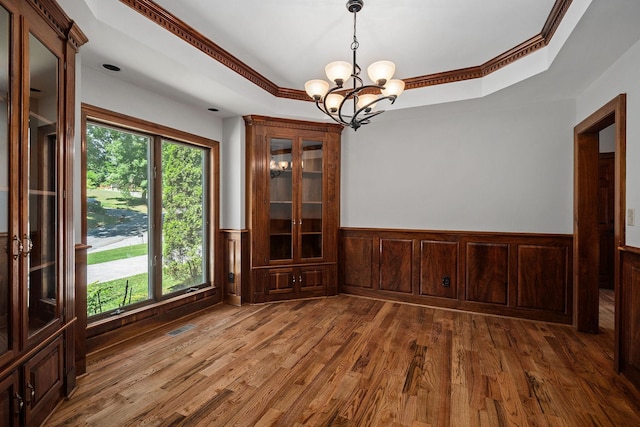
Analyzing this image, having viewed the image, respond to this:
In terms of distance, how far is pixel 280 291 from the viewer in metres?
4.16

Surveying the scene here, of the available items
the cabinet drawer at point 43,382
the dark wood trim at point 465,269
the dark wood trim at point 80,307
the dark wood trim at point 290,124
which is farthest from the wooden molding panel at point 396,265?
the cabinet drawer at point 43,382

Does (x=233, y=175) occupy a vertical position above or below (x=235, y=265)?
above

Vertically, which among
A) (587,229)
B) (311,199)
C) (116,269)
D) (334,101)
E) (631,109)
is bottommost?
(116,269)

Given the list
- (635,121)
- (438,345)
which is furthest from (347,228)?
(635,121)

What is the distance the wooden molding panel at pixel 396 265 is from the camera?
4.16m

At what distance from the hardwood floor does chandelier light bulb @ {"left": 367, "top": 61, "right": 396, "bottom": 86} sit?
2.25 meters

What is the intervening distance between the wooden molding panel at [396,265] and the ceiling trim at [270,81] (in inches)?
79.1

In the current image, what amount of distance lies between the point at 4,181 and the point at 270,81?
2.67m

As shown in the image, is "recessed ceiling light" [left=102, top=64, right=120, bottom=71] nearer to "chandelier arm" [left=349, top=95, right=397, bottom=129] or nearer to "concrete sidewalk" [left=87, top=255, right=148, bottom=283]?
"concrete sidewalk" [left=87, top=255, right=148, bottom=283]

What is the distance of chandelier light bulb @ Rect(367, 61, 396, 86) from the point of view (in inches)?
90.4

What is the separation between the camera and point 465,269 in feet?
12.6

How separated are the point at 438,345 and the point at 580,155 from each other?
246 centimetres

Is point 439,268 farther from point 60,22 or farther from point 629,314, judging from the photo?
point 60,22

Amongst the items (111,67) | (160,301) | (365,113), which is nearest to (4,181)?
(111,67)
